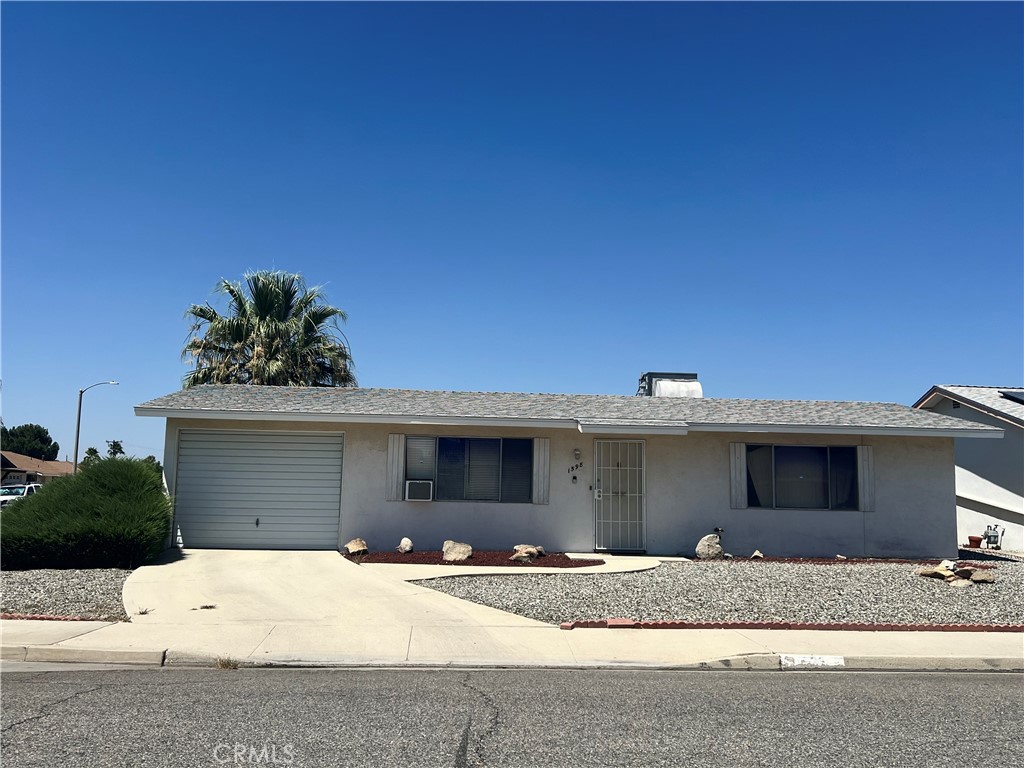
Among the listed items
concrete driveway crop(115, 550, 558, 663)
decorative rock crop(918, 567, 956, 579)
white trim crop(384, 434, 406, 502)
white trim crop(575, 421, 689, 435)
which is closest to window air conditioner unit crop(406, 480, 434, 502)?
white trim crop(384, 434, 406, 502)

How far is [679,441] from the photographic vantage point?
1559cm

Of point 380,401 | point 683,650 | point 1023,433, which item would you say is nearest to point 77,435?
point 380,401

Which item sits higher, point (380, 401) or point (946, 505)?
point (380, 401)

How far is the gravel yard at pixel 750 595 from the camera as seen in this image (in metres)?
9.85

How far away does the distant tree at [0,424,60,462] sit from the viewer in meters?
69.5

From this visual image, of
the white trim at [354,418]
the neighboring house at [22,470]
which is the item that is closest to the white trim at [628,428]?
the white trim at [354,418]

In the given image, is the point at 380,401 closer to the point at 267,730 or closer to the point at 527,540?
the point at 527,540

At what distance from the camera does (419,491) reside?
14828 millimetres

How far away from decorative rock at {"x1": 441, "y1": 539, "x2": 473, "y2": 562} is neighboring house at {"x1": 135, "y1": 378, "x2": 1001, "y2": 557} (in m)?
0.97

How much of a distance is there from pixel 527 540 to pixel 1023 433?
43.3 ft

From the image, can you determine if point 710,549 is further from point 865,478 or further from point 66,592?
point 66,592

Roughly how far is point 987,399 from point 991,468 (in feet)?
7.39

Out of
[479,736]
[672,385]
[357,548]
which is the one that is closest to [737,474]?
[672,385]

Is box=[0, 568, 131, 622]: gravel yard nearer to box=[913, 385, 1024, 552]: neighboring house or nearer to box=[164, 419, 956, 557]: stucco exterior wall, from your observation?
box=[164, 419, 956, 557]: stucco exterior wall
